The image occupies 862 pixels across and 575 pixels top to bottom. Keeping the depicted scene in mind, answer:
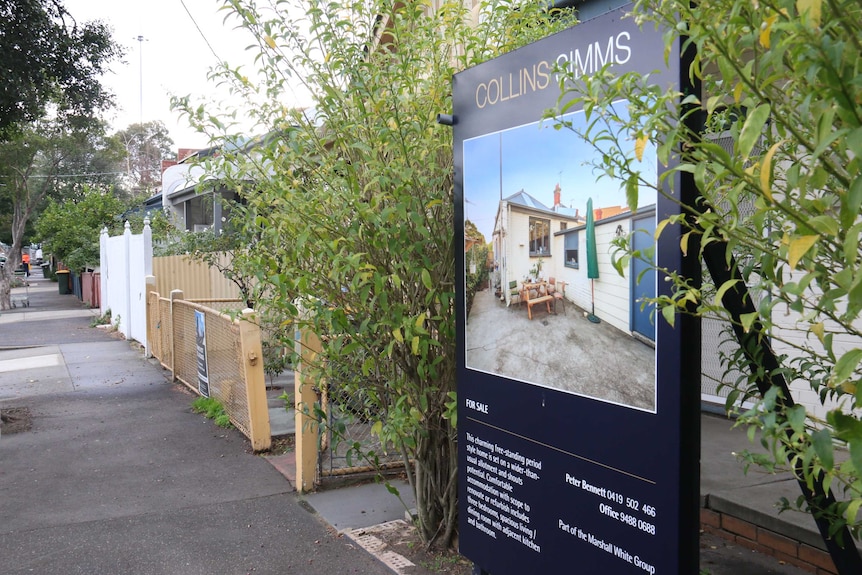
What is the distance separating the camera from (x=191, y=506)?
18.9 ft

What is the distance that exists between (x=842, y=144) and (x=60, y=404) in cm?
1041

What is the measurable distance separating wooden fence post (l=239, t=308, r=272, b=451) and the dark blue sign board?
3601 mm

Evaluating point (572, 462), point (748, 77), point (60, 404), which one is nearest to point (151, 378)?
point (60, 404)

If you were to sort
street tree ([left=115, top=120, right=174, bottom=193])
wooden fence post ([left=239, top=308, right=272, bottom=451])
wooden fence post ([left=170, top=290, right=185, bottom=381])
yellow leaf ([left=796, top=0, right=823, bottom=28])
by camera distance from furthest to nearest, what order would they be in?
street tree ([left=115, top=120, right=174, bottom=193]), wooden fence post ([left=170, top=290, right=185, bottom=381]), wooden fence post ([left=239, top=308, right=272, bottom=451]), yellow leaf ([left=796, top=0, right=823, bottom=28])

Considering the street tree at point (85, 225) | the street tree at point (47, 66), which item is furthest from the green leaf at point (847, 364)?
the street tree at point (85, 225)

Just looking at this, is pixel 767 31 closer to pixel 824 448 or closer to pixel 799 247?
pixel 799 247

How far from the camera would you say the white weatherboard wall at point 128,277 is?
47.8 feet

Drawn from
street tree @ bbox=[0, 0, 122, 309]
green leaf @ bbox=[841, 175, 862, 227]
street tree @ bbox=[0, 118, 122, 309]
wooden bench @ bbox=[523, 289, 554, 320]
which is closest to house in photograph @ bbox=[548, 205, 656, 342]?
wooden bench @ bbox=[523, 289, 554, 320]

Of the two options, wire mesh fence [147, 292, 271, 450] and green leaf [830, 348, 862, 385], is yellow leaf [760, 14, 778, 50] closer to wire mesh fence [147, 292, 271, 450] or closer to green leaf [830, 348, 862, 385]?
green leaf [830, 348, 862, 385]

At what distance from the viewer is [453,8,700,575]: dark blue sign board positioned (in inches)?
103

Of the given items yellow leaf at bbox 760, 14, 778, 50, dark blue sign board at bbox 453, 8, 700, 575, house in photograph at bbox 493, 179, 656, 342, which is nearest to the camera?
yellow leaf at bbox 760, 14, 778, 50

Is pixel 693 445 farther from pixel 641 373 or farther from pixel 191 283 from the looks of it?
pixel 191 283

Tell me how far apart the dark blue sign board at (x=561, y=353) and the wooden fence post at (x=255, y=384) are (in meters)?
3.60

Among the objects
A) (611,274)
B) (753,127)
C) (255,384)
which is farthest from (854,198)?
(255,384)
